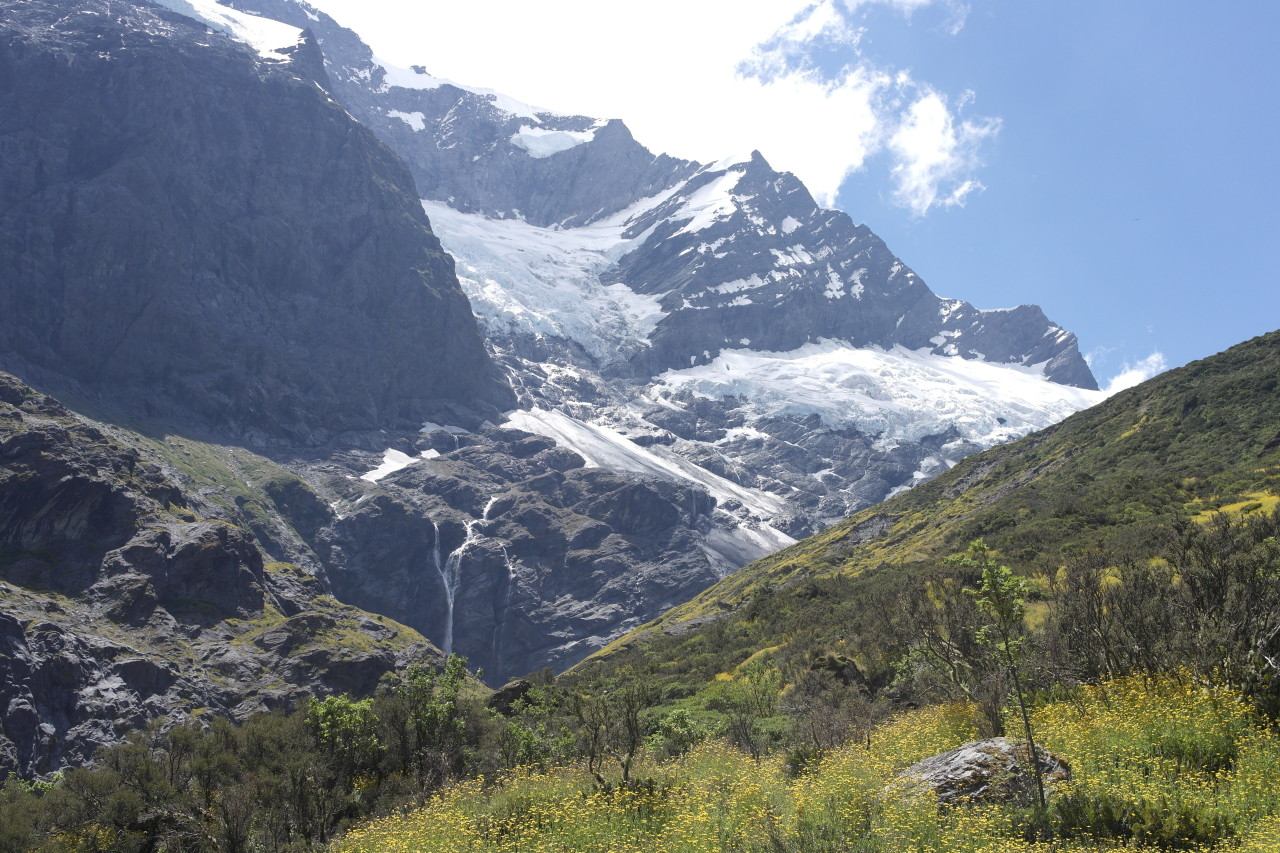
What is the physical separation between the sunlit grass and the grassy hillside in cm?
903

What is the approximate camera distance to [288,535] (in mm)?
168125

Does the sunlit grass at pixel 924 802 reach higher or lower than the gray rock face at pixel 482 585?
lower

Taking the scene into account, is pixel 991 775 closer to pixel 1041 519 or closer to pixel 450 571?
pixel 1041 519

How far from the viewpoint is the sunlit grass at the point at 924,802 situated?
13.2 metres

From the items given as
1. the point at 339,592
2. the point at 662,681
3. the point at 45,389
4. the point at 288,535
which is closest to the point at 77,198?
the point at 45,389

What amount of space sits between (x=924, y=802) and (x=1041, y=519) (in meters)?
45.1

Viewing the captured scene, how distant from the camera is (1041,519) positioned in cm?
5444

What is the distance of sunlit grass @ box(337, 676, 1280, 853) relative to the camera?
13250mm

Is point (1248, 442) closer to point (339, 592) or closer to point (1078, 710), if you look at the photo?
point (1078, 710)

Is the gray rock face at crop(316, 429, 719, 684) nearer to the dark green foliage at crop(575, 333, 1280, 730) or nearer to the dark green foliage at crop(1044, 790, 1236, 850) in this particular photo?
the dark green foliage at crop(575, 333, 1280, 730)

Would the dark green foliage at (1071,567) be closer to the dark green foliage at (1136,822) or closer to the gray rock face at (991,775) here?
the gray rock face at (991,775)

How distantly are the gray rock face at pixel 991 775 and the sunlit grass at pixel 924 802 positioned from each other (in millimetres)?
394

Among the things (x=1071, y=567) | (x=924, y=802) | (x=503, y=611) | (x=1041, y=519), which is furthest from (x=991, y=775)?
(x=503, y=611)

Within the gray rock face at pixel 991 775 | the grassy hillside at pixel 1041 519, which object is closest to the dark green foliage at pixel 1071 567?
the grassy hillside at pixel 1041 519
